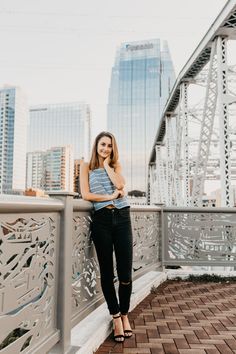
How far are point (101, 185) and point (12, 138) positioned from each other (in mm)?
124157

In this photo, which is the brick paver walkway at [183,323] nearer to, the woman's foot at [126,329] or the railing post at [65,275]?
the woman's foot at [126,329]

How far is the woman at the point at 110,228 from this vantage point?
2.62 meters

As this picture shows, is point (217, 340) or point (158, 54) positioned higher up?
point (158, 54)

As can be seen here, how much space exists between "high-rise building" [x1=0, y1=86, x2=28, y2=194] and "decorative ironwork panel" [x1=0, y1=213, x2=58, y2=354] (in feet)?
386

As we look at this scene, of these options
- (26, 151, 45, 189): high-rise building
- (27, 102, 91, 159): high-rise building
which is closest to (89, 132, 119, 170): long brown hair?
(26, 151, 45, 189): high-rise building

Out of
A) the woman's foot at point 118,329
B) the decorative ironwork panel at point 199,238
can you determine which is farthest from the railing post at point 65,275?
the decorative ironwork panel at point 199,238

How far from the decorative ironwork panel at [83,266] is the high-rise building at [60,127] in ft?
441

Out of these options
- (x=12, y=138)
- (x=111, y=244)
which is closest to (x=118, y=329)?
(x=111, y=244)

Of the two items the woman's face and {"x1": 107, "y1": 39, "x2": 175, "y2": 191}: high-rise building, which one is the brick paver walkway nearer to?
the woman's face

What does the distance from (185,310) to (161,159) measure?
33.1 metres

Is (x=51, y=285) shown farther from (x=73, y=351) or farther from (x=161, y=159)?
(x=161, y=159)

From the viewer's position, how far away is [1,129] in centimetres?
11988

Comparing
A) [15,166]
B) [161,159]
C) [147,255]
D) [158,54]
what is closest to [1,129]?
[15,166]

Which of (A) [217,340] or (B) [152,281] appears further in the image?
(B) [152,281]
